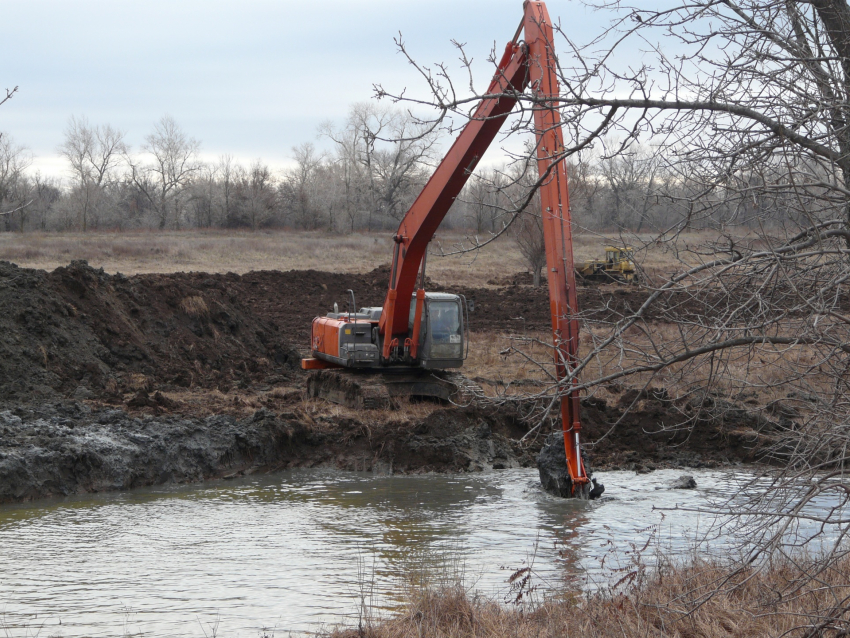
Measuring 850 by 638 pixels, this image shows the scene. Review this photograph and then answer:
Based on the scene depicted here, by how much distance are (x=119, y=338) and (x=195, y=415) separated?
5.61 metres

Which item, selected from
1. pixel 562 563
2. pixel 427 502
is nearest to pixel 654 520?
pixel 562 563

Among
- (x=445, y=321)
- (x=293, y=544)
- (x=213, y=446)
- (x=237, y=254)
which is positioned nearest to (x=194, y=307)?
(x=445, y=321)

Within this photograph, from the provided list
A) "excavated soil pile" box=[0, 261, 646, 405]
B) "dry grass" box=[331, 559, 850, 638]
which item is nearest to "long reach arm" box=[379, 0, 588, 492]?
"dry grass" box=[331, 559, 850, 638]

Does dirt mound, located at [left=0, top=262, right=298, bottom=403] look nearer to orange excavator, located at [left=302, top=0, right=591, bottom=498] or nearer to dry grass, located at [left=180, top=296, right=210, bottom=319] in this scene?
dry grass, located at [left=180, top=296, right=210, bottom=319]

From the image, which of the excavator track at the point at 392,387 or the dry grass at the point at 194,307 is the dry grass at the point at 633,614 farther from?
the dry grass at the point at 194,307

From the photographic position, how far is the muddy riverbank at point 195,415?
434 inches

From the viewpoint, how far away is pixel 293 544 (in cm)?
858

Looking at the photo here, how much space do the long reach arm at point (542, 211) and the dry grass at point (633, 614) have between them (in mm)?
1642

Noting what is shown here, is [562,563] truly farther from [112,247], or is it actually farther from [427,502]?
[112,247]

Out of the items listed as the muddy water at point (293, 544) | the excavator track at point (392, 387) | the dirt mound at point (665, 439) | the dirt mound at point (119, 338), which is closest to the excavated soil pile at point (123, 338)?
the dirt mound at point (119, 338)

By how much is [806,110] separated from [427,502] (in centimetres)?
714

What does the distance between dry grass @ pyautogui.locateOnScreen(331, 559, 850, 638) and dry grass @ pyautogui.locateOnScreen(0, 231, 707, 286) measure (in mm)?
28824

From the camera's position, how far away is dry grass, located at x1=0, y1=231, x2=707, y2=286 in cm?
3953

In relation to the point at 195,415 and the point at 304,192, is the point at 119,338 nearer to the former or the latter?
the point at 195,415
